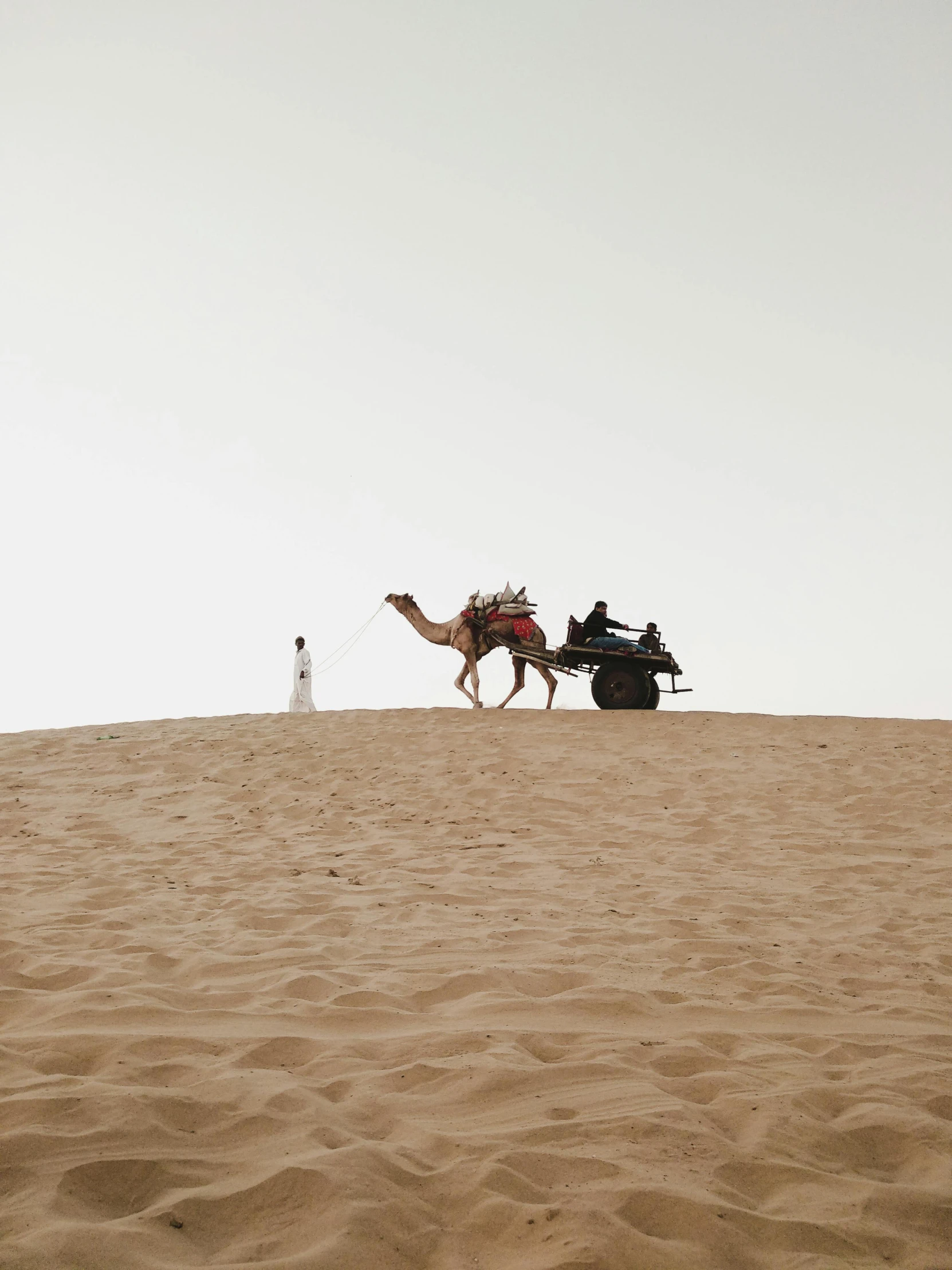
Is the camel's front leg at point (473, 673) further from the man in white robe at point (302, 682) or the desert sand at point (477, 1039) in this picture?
the desert sand at point (477, 1039)

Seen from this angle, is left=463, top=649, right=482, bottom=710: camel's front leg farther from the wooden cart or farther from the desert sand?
the desert sand

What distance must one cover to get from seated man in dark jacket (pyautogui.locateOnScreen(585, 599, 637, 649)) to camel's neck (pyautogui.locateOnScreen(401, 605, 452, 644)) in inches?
104

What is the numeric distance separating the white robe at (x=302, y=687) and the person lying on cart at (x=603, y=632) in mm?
5170

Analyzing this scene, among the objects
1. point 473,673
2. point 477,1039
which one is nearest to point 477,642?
point 473,673

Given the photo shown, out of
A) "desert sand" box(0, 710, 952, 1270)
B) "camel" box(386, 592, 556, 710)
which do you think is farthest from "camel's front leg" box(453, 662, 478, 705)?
"desert sand" box(0, 710, 952, 1270)

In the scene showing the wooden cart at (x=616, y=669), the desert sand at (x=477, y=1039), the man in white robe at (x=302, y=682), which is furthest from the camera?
the man in white robe at (x=302, y=682)

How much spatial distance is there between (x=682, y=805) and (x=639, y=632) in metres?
6.50

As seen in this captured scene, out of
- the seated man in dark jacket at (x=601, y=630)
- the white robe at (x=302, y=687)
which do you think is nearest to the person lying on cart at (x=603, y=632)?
the seated man in dark jacket at (x=601, y=630)

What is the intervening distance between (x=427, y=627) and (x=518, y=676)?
6.04 feet

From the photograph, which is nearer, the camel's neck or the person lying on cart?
the person lying on cart

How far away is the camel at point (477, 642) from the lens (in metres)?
17.3

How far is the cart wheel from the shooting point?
16.4 m

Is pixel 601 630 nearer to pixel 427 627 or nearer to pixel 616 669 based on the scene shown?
pixel 616 669

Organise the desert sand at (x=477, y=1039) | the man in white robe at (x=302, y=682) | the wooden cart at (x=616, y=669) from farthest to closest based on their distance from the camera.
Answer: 1. the man in white robe at (x=302, y=682)
2. the wooden cart at (x=616, y=669)
3. the desert sand at (x=477, y=1039)
